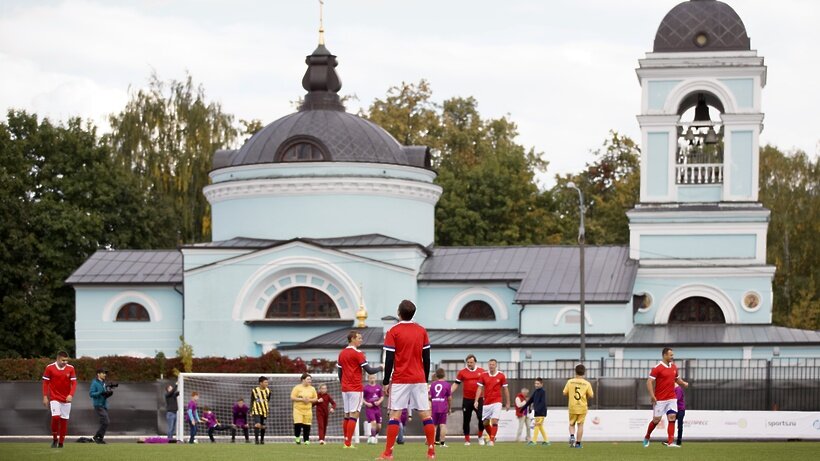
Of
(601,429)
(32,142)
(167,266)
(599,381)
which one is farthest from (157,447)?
(32,142)

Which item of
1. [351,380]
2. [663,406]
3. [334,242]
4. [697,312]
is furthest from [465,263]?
[351,380]

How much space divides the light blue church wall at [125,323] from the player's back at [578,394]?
26480 mm

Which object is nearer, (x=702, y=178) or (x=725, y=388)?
(x=725, y=388)

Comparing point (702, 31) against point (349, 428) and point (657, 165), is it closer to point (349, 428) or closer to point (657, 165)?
point (657, 165)

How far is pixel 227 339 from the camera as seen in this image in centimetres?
5197

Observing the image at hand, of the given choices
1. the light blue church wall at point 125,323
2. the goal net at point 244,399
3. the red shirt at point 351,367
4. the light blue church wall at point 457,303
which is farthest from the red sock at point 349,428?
the light blue church wall at point 125,323

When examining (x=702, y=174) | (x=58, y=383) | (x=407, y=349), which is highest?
(x=702, y=174)

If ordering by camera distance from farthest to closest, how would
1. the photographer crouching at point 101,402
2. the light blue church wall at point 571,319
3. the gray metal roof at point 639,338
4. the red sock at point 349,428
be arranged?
the light blue church wall at point 571,319 → the gray metal roof at point 639,338 → the photographer crouching at point 101,402 → the red sock at point 349,428

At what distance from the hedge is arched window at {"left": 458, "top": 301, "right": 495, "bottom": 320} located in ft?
33.1

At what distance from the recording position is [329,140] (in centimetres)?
A: 5369

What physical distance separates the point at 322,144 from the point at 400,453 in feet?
99.8

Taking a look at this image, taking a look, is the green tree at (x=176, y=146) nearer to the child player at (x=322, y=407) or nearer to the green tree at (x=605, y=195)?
the green tree at (x=605, y=195)

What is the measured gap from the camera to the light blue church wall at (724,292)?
167ft

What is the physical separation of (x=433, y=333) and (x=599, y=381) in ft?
39.1
